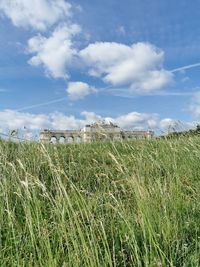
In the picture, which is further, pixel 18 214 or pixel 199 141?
pixel 199 141

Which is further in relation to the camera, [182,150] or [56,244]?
[182,150]

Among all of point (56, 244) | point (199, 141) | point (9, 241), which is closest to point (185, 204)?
point (56, 244)

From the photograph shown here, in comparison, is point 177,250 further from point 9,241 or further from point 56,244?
point 9,241

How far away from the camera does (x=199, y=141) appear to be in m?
9.82

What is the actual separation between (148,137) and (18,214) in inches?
312

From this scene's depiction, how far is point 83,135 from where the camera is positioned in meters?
12.8

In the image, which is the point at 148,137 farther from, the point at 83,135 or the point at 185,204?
the point at 185,204

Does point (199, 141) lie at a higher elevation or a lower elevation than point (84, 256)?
higher

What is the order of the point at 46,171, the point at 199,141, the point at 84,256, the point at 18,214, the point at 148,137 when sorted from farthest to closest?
the point at 148,137, the point at 199,141, the point at 46,171, the point at 18,214, the point at 84,256

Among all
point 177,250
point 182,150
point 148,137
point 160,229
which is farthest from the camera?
point 148,137

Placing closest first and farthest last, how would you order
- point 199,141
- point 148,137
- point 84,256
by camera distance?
point 84,256 < point 199,141 < point 148,137

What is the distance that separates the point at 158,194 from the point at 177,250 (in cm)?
142

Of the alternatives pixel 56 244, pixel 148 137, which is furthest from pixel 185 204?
pixel 148 137

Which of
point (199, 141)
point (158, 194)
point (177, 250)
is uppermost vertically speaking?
point (199, 141)
